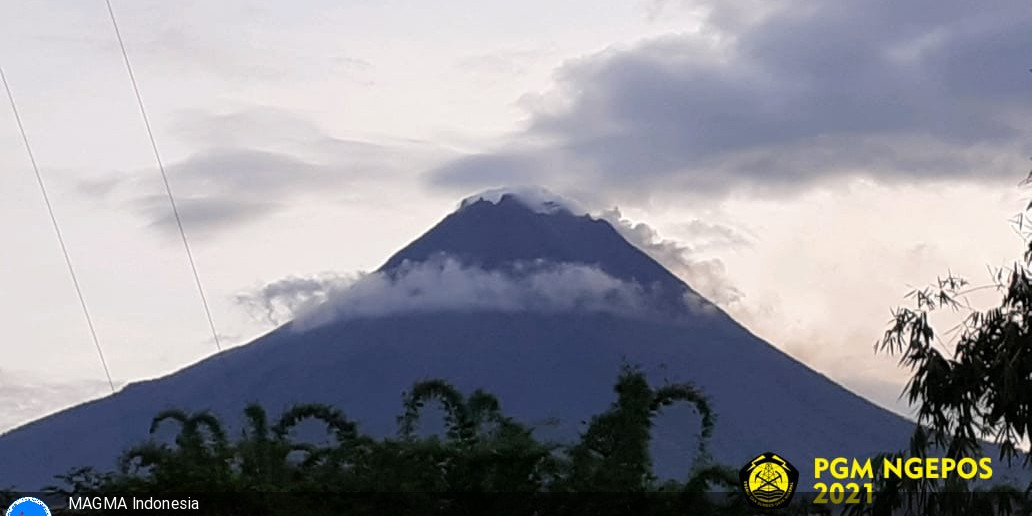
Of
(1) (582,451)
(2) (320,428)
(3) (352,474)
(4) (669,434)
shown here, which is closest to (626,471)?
(1) (582,451)

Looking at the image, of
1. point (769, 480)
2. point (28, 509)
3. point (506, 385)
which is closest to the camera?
point (28, 509)

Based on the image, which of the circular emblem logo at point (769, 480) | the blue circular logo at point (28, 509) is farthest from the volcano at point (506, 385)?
the blue circular logo at point (28, 509)

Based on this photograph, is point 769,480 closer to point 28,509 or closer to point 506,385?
point 28,509

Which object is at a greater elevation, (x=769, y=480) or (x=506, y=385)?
(x=506, y=385)

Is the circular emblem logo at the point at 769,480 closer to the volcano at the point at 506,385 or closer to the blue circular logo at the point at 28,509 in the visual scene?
the blue circular logo at the point at 28,509

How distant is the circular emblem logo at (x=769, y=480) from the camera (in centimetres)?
2191

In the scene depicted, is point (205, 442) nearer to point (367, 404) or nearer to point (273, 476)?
point (273, 476)

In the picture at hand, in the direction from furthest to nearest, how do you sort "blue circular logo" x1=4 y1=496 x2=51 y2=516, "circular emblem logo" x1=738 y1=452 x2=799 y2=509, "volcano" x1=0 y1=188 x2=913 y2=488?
1. "volcano" x1=0 y1=188 x2=913 y2=488
2. "circular emblem logo" x1=738 y1=452 x2=799 y2=509
3. "blue circular logo" x1=4 y1=496 x2=51 y2=516

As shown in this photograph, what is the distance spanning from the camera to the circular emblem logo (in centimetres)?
2191

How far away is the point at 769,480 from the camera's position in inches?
903

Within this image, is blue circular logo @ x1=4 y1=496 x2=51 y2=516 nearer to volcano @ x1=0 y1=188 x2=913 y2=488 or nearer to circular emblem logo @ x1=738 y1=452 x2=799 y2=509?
circular emblem logo @ x1=738 y1=452 x2=799 y2=509

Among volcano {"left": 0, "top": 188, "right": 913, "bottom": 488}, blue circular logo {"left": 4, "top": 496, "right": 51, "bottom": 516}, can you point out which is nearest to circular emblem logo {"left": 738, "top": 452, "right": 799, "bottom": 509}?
blue circular logo {"left": 4, "top": 496, "right": 51, "bottom": 516}

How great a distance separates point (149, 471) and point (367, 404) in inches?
5512

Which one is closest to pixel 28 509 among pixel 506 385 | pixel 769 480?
pixel 769 480
